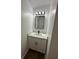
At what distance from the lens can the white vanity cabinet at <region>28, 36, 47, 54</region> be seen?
9.66ft

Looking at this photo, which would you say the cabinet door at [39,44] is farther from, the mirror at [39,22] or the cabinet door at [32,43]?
the mirror at [39,22]

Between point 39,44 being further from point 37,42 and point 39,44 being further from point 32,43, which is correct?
point 32,43

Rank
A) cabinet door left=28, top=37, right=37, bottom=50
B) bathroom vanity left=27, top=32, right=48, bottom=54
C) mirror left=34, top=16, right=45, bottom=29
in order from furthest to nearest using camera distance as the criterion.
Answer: mirror left=34, top=16, right=45, bottom=29 < cabinet door left=28, top=37, right=37, bottom=50 < bathroom vanity left=27, top=32, right=48, bottom=54

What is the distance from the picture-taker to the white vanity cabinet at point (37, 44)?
294 cm

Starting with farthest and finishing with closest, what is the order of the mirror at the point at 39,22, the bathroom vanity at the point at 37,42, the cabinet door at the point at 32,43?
the mirror at the point at 39,22, the cabinet door at the point at 32,43, the bathroom vanity at the point at 37,42

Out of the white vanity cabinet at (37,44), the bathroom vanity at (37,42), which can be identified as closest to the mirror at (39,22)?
the bathroom vanity at (37,42)

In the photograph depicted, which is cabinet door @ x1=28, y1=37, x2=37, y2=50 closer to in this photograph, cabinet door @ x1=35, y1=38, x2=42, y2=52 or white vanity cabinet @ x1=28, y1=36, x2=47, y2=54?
white vanity cabinet @ x1=28, y1=36, x2=47, y2=54

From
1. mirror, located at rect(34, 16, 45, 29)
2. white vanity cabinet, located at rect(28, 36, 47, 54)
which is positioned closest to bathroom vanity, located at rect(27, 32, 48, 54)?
white vanity cabinet, located at rect(28, 36, 47, 54)
